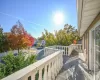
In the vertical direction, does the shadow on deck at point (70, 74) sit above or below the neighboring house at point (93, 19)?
below

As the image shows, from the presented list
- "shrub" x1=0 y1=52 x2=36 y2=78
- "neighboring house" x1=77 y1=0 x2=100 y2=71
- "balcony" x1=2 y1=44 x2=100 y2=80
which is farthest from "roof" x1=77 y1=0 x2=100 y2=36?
"shrub" x1=0 y1=52 x2=36 y2=78

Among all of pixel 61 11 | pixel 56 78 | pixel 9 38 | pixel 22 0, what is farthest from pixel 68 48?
pixel 22 0

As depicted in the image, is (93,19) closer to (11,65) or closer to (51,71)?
(51,71)

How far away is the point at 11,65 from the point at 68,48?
7511 mm

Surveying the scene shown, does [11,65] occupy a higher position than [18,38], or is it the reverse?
[18,38]

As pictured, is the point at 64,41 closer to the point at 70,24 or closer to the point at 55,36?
the point at 55,36

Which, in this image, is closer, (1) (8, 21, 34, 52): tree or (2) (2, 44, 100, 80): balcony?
(2) (2, 44, 100, 80): balcony

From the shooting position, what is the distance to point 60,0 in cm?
1645

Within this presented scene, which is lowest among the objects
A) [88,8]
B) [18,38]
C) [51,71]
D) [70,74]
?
[70,74]

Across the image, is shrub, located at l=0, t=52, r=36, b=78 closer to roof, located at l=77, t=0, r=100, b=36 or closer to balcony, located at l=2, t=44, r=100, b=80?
balcony, located at l=2, t=44, r=100, b=80

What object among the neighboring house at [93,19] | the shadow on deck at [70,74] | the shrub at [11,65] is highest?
the neighboring house at [93,19]

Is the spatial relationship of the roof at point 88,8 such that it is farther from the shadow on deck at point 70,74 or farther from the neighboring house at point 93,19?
the shadow on deck at point 70,74

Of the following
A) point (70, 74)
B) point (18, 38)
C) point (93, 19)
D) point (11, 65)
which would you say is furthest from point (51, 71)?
point (18, 38)

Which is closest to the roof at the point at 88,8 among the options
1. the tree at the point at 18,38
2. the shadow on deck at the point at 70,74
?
the shadow on deck at the point at 70,74
